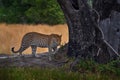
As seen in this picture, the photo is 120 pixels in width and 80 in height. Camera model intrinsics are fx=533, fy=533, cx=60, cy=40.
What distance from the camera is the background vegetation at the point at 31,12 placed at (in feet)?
85.9

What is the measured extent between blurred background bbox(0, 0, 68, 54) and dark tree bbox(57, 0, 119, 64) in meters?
11.2

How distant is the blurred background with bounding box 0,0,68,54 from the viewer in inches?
1027

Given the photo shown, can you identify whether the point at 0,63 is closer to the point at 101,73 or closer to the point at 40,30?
the point at 101,73

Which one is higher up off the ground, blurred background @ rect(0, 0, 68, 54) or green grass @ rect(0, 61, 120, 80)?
Answer: blurred background @ rect(0, 0, 68, 54)

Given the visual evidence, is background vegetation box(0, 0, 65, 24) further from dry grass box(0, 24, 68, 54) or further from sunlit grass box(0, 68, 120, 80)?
sunlit grass box(0, 68, 120, 80)

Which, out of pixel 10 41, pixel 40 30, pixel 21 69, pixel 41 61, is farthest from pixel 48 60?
pixel 40 30

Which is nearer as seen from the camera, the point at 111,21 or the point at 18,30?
the point at 111,21

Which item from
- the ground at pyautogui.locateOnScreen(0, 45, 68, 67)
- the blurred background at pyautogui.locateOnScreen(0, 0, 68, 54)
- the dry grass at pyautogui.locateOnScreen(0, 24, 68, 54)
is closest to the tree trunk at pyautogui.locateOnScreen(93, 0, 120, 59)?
the ground at pyautogui.locateOnScreen(0, 45, 68, 67)

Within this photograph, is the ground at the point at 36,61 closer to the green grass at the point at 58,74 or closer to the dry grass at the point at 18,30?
the green grass at the point at 58,74

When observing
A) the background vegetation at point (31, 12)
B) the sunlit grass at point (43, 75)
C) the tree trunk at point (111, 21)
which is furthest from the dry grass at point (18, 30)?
the sunlit grass at point (43, 75)

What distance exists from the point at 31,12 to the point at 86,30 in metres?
12.6

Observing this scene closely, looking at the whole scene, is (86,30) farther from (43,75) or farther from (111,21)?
(43,75)

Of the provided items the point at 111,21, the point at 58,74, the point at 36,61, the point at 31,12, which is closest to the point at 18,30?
the point at 31,12

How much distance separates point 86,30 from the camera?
1382 centimetres
